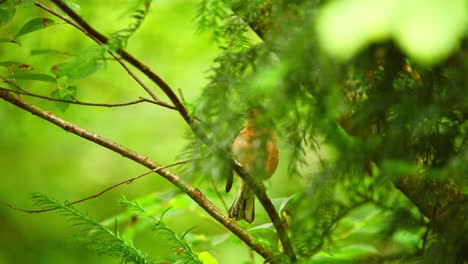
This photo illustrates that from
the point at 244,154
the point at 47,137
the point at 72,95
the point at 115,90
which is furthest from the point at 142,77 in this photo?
the point at 244,154

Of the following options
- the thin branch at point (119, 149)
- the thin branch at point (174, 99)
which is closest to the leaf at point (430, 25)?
the thin branch at point (174, 99)

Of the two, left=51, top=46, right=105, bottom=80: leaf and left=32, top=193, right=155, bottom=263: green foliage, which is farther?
left=32, top=193, right=155, bottom=263: green foliage

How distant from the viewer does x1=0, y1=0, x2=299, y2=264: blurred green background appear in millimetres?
3693

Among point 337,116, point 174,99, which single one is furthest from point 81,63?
point 337,116

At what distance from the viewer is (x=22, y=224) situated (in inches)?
163

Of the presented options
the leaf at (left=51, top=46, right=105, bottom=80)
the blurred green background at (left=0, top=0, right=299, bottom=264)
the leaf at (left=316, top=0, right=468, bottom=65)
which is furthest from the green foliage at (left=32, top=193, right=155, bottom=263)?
the blurred green background at (left=0, top=0, right=299, bottom=264)

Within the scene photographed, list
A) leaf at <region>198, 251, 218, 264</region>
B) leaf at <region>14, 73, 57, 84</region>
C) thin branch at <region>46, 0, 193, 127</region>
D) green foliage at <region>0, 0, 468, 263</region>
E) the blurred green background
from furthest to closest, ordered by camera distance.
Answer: the blurred green background → leaf at <region>198, 251, 218, 264</region> → leaf at <region>14, 73, 57, 84</region> → thin branch at <region>46, 0, 193, 127</region> → green foliage at <region>0, 0, 468, 263</region>

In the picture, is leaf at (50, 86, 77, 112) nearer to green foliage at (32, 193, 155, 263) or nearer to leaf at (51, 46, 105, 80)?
green foliage at (32, 193, 155, 263)

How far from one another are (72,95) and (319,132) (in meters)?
0.73

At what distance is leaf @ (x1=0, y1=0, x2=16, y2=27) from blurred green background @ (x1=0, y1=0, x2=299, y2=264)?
222cm

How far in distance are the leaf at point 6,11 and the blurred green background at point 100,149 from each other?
222 cm

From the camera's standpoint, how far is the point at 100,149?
447 cm

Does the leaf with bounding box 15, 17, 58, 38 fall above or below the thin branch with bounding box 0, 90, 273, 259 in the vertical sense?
above

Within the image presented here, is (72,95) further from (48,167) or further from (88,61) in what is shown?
(48,167)
